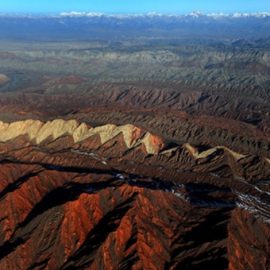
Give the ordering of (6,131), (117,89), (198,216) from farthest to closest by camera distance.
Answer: (117,89) → (6,131) → (198,216)

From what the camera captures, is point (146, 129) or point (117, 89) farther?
point (117, 89)

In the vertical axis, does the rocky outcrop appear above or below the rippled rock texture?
below

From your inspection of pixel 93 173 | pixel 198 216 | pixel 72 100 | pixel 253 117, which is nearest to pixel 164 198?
pixel 198 216

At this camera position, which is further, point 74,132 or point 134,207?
point 74,132

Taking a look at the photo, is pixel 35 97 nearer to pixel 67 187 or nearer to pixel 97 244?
pixel 67 187

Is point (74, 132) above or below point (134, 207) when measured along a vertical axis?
below

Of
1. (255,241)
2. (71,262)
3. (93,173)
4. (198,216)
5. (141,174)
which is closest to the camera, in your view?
(71,262)

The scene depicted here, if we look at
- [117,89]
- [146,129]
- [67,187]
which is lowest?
[117,89]

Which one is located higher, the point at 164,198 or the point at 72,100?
the point at 164,198

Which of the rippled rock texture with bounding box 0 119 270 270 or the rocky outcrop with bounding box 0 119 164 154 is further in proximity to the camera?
the rocky outcrop with bounding box 0 119 164 154

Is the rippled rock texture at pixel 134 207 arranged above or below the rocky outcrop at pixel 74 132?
above

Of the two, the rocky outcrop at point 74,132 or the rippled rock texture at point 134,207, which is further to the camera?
the rocky outcrop at point 74,132
